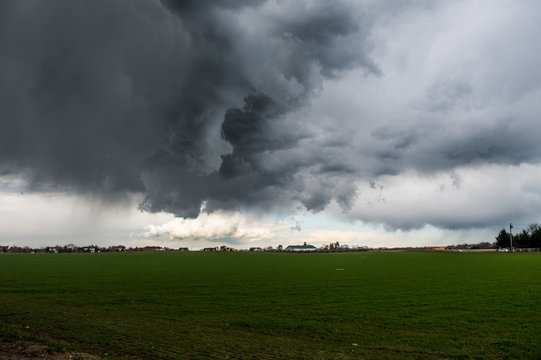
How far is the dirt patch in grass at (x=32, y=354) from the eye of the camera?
37.3ft

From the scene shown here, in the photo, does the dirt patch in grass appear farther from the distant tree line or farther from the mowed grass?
the distant tree line

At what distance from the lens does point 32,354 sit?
38.1 ft

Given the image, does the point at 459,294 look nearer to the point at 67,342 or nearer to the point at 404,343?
the point at 404,343

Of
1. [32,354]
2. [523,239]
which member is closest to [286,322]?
[32,354]

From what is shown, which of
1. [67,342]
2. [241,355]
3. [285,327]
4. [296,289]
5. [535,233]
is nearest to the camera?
[241,355]

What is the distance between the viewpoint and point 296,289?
3027 centimetres

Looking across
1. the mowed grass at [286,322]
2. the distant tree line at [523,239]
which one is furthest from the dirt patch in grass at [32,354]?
the distant tree line at [523,239]

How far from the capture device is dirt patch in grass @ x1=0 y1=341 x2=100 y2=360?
37.3 ft

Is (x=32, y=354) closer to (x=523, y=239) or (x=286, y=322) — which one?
(x=286, y=322)

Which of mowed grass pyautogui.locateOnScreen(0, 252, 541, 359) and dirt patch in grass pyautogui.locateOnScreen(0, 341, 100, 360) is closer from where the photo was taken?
dirt patch in grass pyautogui.locateOnScreen(0, 341, 100, 360)

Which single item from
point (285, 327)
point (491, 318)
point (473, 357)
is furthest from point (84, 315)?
point (491, 318)

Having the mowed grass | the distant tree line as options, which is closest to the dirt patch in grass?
the mowed grass

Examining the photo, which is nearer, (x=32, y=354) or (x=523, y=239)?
(x=32, y=354)

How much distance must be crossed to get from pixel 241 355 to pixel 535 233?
199 m
